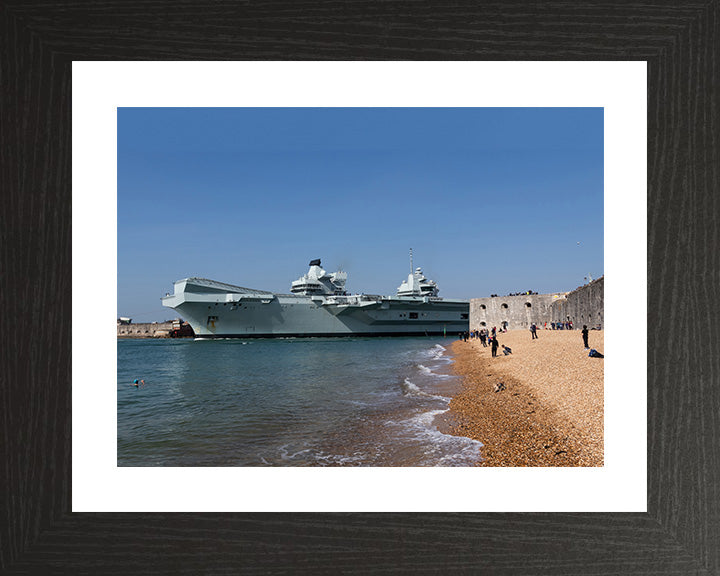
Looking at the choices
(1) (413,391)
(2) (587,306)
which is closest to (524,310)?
(2) (587,306)

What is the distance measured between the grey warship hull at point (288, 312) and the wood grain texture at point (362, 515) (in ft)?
85.2

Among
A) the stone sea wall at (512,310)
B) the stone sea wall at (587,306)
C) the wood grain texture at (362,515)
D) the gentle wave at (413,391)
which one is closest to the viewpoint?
the wood grain texture at (362,515)

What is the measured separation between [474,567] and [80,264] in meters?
1.84

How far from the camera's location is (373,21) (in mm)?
1512

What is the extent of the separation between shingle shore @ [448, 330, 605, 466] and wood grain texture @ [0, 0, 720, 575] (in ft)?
6.76

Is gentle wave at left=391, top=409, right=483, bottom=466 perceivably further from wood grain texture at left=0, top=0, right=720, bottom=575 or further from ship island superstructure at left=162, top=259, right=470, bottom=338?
ship island superstructure at left=162, top=259, right=470, bottom=338

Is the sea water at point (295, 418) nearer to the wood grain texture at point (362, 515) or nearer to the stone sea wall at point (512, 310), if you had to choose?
the wood grain texture at point (362, 515)

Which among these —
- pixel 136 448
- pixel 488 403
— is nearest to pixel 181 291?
pixel 136 448

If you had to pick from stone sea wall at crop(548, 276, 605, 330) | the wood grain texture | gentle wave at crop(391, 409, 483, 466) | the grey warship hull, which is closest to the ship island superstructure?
the grey warship hull

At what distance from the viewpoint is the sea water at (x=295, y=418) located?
4.69 metres

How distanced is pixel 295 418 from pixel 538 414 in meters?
3.95

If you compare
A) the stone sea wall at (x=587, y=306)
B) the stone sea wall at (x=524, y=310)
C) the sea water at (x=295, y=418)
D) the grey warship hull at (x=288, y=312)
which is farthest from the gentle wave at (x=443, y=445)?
the grey warship hull at (x=288, y=312)

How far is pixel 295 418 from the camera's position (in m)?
7.07

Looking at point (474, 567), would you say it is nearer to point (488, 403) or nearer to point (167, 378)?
point (488, 403)
